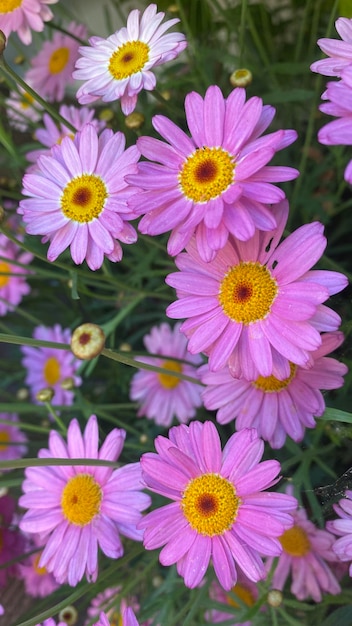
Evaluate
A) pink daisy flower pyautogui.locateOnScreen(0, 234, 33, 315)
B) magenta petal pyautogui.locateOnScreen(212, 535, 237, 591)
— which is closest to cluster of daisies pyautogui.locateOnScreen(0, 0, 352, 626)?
magenta petal pyautogui.locateOnScreen(212, 535, 237, 591)

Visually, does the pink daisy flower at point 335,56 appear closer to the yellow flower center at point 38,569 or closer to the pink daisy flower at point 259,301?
the pink daisy flower at point 259,301

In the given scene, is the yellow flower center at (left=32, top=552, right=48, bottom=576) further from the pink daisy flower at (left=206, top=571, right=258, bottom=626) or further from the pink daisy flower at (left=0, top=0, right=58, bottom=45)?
the pink daisy flower at (left=0, top=0, right=58, bottom=45)

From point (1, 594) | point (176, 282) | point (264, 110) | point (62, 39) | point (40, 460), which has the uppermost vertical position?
point (62, 39)

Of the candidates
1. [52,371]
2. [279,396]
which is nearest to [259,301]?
[279,396]

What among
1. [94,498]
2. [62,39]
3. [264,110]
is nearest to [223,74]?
[62,39]

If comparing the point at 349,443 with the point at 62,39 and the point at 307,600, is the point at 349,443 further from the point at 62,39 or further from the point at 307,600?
the point at 62,39

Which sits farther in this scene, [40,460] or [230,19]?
[230,19]

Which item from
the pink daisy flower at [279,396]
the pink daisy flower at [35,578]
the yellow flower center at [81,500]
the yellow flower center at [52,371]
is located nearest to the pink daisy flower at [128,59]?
the pink daisy flower at [279,396]
